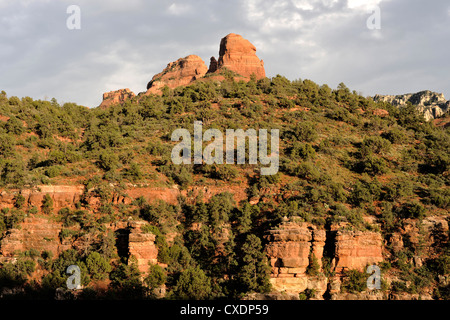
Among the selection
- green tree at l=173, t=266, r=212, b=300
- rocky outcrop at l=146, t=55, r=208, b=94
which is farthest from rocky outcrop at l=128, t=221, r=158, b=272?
rocky outcrop at l=146, t=55, r=208, b=94

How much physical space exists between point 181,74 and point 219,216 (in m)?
74.7

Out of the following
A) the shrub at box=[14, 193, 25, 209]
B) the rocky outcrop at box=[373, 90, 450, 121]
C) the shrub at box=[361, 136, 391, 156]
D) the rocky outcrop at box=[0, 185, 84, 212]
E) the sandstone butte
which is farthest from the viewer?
the rocky outcrop at box=[373, 90, 450, 121]

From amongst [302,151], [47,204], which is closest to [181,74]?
[302,151]

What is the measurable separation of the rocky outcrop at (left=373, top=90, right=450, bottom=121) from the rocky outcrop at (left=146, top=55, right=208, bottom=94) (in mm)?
42644

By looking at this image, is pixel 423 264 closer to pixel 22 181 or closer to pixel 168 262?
pixel 168 262

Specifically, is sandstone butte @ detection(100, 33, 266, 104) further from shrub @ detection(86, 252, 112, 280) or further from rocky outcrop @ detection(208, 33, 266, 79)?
shrub @ detection(86, 252, 112, 280)

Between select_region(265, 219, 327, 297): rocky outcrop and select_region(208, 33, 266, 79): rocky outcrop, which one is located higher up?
select_region(208, 33, 266, 79): rocky outcrop

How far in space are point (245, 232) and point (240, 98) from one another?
27.1m

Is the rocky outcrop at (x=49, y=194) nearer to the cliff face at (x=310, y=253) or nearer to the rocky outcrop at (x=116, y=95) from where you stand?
the cliff face at (x=310, y=253)

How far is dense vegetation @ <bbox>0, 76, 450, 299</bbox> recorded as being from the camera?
95.0 ft

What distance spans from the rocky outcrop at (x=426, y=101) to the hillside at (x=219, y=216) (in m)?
56.0
